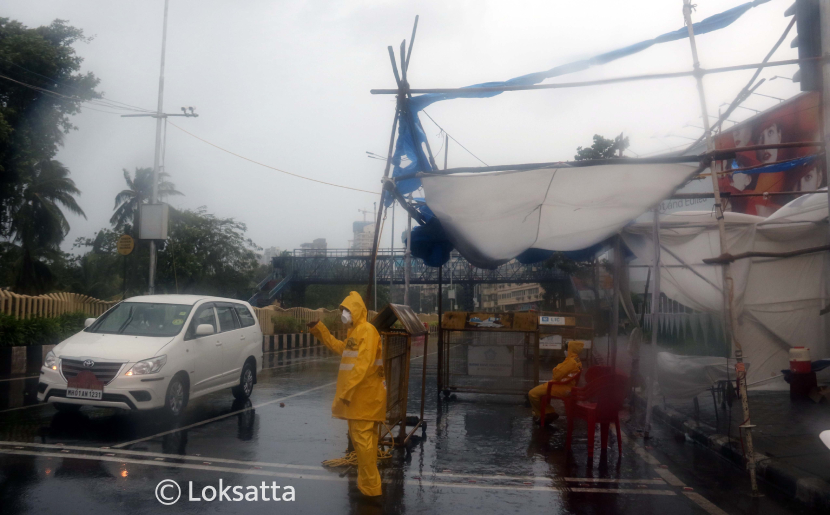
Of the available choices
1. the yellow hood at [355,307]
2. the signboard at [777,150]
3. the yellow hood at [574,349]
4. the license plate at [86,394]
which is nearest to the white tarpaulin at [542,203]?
the yellow hood at [574,349]

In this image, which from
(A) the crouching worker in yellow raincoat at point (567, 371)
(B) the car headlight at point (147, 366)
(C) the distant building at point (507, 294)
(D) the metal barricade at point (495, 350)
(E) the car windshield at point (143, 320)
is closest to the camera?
(B) the car headlight at point (147, 366)

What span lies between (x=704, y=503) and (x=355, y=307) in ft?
11.5

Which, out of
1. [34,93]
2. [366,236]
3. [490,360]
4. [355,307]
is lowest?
[490,360]

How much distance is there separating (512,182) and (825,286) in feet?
20.6

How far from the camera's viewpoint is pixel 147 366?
25.5 ft

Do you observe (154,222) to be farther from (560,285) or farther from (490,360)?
(560,285)

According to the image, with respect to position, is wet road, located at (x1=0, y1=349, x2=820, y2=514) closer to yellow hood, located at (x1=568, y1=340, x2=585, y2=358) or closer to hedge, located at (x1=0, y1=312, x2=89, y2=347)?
yellow hood, located at (x1=568, y1=340, x2=585, y2=358)

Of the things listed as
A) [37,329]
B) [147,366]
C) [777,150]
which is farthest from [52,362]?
[777,150]

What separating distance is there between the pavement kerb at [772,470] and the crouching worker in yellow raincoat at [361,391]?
3791 millimetres

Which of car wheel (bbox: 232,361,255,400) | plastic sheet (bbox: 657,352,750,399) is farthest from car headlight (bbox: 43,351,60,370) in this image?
plastic sheet (bbox: 657,352,750,399)

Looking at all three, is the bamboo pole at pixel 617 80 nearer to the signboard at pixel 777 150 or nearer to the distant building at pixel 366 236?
the signboard at pixel 777 150

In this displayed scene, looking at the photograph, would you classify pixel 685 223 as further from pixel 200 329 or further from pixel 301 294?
pixel 301 294

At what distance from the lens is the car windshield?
8.72 m

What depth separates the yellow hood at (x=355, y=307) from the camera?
570cm
